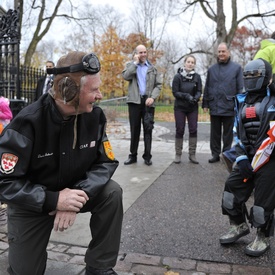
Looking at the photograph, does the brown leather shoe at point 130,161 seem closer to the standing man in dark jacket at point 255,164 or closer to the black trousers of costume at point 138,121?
the black trousers of costume at point 138,121

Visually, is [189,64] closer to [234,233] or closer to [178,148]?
[178,148]

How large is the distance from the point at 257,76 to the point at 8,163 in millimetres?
2180

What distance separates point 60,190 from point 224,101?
15.1ft

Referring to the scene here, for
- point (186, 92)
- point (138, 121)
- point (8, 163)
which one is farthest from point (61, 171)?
point (186, 92)

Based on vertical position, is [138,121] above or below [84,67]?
below

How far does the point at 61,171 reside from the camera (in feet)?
7.34

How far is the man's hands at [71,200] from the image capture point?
2.10 m

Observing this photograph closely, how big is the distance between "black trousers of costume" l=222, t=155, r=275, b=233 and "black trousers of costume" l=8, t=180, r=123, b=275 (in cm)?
124

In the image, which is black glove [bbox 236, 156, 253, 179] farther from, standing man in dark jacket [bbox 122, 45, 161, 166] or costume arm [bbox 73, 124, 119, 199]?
standing man in dark jacket [bbox 122, 45, 161, 166]

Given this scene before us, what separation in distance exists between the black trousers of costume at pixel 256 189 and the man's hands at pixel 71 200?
5.05 ft

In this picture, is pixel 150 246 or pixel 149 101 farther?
pixel 149 101

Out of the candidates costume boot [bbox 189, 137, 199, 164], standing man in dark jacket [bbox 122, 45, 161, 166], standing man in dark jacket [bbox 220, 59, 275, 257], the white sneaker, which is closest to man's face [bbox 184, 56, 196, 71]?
standing man in dark jacket [bbox 122, 45, 161, 166]

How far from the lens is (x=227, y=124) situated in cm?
639


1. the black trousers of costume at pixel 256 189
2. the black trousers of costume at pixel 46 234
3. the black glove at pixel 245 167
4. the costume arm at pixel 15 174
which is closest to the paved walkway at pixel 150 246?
the black trousers of costume at pixel 256 189
